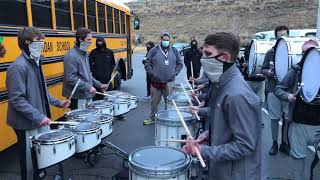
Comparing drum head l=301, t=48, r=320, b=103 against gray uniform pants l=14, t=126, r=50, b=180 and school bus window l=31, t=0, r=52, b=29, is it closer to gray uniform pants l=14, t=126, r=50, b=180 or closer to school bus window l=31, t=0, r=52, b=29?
gray uniform pants l=14, t=126, r=50, b=180

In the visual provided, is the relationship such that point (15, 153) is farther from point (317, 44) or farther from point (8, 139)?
point (317, 44)

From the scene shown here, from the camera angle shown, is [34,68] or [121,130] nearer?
[34,68]

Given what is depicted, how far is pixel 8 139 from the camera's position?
499cm

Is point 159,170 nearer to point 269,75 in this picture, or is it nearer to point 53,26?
point 269,75

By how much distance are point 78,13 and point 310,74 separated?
476cm

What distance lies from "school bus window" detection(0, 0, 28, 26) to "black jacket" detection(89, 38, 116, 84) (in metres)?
2.09

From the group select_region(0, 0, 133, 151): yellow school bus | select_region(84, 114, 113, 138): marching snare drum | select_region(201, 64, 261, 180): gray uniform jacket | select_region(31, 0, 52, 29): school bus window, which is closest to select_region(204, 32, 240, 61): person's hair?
select_region(201, 64, 261, 180): gray uniform jacket

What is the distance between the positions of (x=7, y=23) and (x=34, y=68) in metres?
1.43

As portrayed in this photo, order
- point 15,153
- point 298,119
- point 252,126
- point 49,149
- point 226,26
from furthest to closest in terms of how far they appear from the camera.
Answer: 1. point 226,26
2. point 15,153
3. point 298,119
4. point 49,149
5. point 252,126

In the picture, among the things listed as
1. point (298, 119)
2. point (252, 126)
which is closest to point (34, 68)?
point (252, 126)

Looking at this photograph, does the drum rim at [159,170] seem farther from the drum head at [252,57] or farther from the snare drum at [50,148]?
the drum head at [252,57]

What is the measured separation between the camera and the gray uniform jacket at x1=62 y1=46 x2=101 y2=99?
5332 mm

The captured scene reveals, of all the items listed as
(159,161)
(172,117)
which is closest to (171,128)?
(172,117)

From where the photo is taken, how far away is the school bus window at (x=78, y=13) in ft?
23.6
